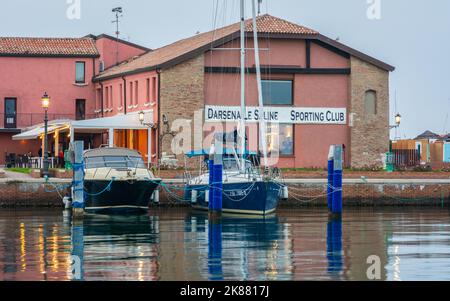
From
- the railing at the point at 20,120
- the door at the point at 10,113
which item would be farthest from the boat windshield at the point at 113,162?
the door at the point at 10,113

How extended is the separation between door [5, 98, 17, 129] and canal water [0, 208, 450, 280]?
88.7 feet

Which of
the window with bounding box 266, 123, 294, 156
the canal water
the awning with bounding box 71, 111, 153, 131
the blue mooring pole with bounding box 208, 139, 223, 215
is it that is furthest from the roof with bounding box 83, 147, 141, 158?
the window with bounding box 266, 123, 294, 156

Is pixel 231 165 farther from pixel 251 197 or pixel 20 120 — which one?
pixel 20 120

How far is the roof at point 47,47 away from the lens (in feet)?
243

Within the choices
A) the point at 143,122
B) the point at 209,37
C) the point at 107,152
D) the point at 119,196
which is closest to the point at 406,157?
the point at 209,37

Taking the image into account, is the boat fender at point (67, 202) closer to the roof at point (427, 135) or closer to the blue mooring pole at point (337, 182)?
the blue mooring pole at point (337, 182)

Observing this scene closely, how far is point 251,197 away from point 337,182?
3577 millimetres

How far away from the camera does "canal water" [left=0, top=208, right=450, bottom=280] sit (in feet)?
87.4

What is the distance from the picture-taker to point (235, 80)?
6225 cm

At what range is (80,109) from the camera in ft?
247

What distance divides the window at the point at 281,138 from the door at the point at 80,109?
1613 centimetres

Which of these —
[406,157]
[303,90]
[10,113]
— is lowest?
[406,157]

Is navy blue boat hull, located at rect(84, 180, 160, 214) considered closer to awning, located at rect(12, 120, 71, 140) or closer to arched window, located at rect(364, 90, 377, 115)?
awning, located at rect(12, 120, 71, 140)
